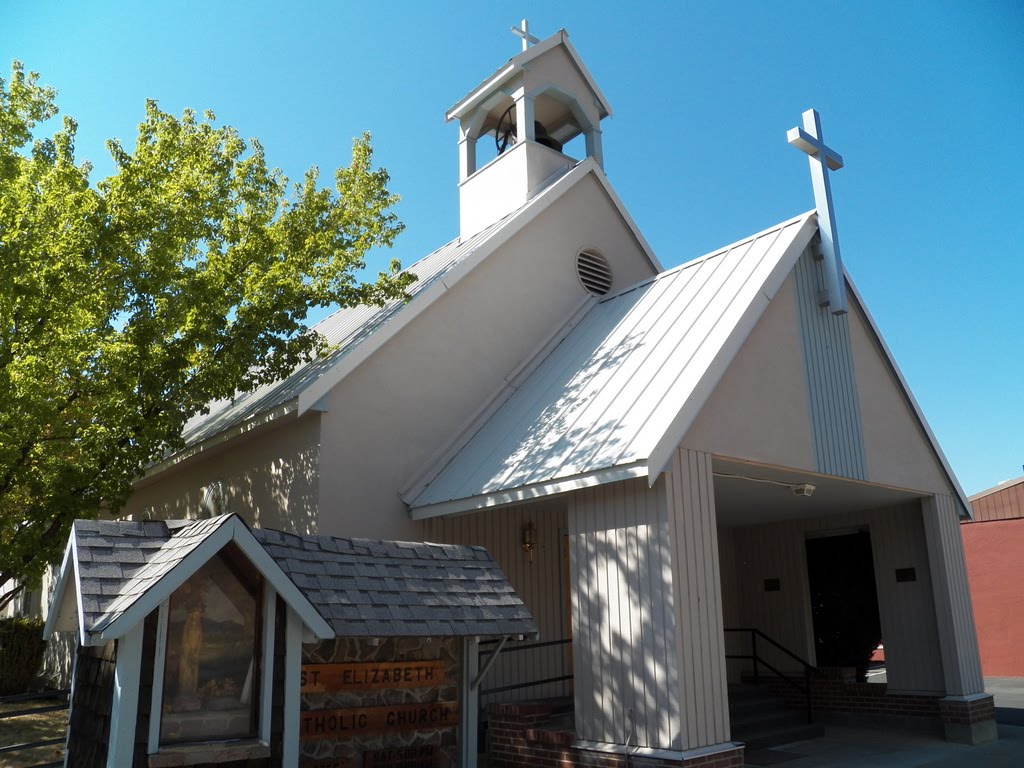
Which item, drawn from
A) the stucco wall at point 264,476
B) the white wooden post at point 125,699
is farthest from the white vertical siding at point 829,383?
the white wooden post at point 125,699

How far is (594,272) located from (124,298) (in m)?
7.84

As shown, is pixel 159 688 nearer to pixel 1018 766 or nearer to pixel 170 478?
pixel 1018 766

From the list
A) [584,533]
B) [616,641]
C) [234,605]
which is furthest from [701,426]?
[234,605]

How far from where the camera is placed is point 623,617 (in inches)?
352

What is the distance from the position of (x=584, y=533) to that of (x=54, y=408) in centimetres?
718

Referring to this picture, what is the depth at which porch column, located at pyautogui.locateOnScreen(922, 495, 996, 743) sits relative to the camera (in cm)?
1202

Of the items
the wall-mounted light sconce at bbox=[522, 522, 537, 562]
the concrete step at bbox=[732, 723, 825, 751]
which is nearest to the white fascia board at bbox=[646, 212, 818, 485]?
the wall-mounted light sconce at bbox=[522, 522, 537, 562]

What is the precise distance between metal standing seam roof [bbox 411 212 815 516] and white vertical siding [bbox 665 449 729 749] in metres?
0.60

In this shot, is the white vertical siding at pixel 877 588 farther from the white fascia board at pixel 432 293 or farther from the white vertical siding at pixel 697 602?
the white fascia board at pixel 432 293

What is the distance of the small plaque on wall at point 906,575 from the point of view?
43.4 feet

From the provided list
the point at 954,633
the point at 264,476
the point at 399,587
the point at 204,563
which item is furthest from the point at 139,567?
the point at 954,633

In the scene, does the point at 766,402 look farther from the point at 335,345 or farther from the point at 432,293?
the point at 335,345

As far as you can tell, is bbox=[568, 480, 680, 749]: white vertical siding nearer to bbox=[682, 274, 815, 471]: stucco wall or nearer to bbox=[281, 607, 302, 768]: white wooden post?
bbox=[682, 274, 815, 471]: stucco wall

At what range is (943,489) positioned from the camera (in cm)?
1329
